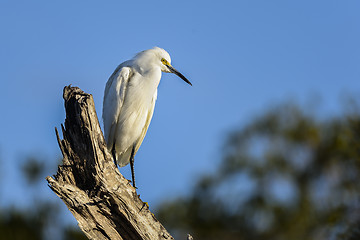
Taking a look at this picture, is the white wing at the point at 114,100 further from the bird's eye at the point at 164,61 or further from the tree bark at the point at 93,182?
the tree bark at the point at 93,182

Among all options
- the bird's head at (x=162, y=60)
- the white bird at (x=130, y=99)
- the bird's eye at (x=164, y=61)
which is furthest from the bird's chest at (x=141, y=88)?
the bird's eye at (x=164, y=61)

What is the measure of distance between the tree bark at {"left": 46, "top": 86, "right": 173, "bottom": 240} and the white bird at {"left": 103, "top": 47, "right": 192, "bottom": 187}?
1.62 meters

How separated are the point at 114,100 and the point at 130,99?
188 millimetres

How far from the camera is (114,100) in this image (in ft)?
17.2

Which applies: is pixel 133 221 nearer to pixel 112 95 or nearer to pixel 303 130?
pixel 112 95

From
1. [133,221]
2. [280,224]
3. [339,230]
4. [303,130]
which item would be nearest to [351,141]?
[339,230]

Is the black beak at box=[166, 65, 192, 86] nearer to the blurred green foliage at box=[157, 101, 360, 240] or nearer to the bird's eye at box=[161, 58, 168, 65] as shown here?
the bird's eye at box=[161, 58, 168, 65]

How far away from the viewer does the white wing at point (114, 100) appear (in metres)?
5.24

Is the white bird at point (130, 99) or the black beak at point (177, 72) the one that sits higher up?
the black beak at point (177, 72)

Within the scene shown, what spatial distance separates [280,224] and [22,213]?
8132 mm

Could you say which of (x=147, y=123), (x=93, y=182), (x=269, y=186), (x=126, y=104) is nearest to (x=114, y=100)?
(x=126, y=104)

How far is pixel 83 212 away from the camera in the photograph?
3.46m

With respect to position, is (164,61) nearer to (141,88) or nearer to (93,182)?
(141,88)

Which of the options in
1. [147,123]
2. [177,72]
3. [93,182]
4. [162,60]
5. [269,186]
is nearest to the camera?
[93,182]
